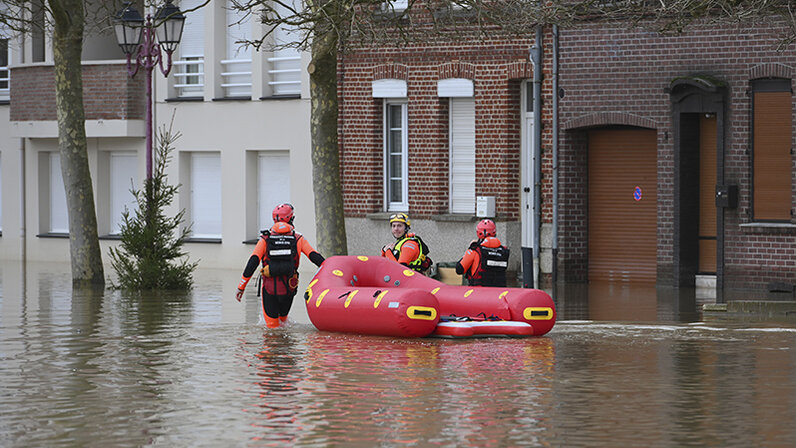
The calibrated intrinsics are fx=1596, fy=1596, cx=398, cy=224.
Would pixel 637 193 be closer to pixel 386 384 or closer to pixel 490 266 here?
pixel 490 266

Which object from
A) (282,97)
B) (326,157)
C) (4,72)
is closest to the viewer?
(326,157)

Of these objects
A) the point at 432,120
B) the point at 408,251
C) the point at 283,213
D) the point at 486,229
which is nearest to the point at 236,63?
the point at 432,120

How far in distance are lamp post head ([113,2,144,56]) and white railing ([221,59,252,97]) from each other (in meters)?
5.53

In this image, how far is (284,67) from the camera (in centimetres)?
3150

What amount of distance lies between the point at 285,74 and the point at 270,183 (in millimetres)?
2210

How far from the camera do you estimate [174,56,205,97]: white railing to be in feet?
108

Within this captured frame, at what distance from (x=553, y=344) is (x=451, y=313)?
1.64m

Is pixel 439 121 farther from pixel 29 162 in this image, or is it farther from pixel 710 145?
pixel 29 162

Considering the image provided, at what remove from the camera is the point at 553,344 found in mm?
16484

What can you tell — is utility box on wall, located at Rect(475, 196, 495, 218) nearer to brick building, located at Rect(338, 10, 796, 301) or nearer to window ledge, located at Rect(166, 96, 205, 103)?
brick building, located at Rect(338, 10, 796, 301)

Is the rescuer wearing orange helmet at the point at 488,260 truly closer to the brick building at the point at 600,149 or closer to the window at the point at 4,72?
the brick building at the point at 600,149

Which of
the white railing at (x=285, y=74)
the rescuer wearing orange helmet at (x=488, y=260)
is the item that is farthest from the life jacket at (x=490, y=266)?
the white railing at (x=285, y=74)

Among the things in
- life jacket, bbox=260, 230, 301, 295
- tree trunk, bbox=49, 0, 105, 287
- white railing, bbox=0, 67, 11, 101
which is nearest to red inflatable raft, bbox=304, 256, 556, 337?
life jacket, bbox=260, 230, 301, 295

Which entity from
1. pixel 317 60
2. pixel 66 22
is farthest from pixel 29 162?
pixel 317 60
